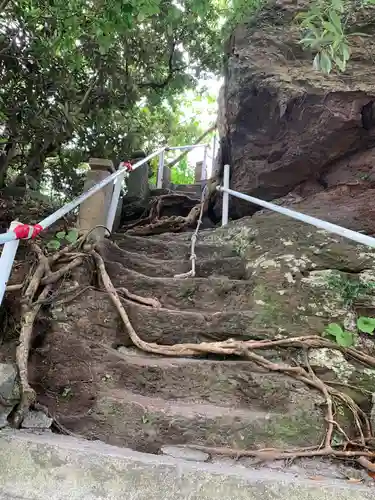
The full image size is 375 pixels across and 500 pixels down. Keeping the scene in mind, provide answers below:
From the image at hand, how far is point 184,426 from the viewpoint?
6.47 feet

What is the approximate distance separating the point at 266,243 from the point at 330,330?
96 centimetres

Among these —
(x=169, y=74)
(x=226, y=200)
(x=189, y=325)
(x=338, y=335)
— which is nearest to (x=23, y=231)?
(x=189, y=325)

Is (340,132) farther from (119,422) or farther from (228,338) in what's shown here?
(119,422)

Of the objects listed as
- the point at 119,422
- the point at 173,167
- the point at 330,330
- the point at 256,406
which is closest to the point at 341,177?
the point at 330,330

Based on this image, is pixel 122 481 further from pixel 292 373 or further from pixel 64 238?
pixel 64 238

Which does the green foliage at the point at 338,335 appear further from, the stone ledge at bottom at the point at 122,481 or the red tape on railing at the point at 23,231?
the red tape on railing at the point at 23,231

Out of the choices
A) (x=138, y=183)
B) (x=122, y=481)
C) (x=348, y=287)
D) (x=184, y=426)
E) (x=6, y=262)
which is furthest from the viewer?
(x=138, y=183)

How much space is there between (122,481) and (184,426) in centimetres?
60

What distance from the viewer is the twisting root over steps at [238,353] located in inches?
74.0

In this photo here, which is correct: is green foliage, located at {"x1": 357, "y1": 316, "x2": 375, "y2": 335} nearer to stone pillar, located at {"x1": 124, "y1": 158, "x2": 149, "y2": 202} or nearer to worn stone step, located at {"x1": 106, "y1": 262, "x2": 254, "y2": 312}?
worn stone step, located at {"x1": 106, "y1": 262, "x2": 254, "y2": 312}

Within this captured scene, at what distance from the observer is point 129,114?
621 cm

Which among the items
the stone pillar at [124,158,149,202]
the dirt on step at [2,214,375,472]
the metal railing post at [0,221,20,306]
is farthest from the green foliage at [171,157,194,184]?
the metal railing post at [0,221,20,306]

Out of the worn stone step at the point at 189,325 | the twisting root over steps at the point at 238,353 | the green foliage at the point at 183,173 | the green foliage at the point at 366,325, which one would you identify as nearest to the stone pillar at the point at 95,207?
the twisting root over steps at the point at 238,353

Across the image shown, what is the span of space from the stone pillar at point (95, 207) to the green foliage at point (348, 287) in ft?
5.29
